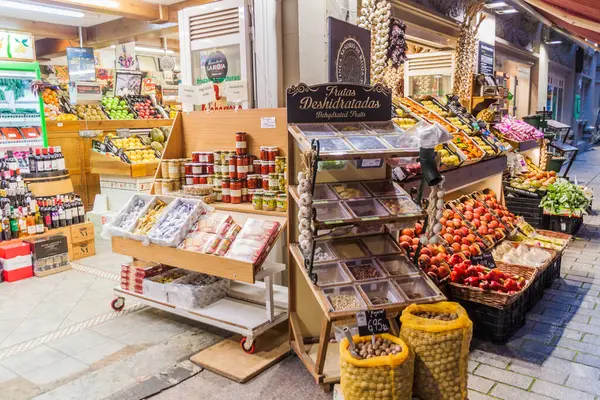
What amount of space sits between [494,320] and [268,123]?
2319mm

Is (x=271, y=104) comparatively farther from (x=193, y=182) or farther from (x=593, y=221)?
(x=593, y=221)

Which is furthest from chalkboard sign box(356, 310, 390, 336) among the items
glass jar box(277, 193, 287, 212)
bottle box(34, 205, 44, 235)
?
bottle box(34, 205, 44, 235)

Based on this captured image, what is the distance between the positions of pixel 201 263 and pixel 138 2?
7.01 meters

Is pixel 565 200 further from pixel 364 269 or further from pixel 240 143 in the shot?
pixel 240 143

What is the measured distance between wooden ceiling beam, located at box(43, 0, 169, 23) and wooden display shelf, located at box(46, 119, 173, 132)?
6.22ft

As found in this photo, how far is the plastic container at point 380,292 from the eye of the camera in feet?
9.71

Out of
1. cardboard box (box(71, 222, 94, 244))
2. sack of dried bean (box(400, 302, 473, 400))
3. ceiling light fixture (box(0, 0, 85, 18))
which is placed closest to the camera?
sack of dried bean (box(400, 302, 473, 400))

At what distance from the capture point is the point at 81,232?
634 centimetres

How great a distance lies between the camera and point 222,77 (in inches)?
187

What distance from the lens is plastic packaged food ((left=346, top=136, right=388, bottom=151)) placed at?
2.94 m

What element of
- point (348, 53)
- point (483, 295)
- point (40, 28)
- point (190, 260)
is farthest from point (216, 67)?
point (40, 28)

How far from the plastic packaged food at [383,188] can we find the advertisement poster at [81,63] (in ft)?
25.2

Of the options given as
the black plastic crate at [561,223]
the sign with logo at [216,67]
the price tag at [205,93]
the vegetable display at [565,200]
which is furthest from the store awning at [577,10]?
the price tag at [205,93]

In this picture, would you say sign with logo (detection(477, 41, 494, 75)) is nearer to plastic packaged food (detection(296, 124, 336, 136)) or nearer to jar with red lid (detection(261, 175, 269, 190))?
jar with red lid (detection(261, 175, 269, 190))
